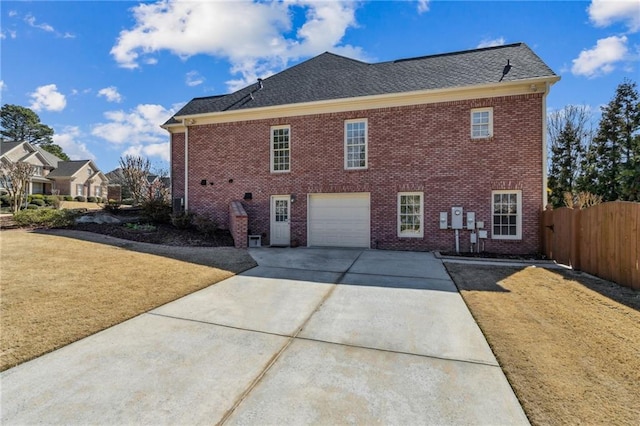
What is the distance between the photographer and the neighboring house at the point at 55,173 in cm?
3550

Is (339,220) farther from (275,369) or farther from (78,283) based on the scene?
(275,369)

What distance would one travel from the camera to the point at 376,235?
11.4m

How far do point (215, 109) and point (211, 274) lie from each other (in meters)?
9.45

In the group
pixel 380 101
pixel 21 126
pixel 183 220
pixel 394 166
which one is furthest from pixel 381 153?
pixel 21 126

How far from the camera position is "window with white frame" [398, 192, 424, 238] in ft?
36.3

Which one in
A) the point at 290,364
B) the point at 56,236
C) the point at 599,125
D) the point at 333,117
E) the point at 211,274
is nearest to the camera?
the point at 290,364

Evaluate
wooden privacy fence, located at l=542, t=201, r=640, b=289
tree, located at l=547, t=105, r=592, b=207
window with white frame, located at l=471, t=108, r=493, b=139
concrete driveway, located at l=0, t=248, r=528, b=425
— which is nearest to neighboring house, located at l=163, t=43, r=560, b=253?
window with white frame, located at l=471, t=108, r=493, b=139

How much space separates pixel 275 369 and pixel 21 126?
72215 millimetres

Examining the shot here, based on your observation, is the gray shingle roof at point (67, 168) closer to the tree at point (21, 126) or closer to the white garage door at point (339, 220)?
the tree at point (21, 126)

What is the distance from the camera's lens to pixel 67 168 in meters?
38.7

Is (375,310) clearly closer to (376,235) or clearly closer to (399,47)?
(376,235)

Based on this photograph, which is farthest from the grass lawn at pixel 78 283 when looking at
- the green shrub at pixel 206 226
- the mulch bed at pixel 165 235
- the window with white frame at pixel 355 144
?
the window with white frame at pixel 355 144

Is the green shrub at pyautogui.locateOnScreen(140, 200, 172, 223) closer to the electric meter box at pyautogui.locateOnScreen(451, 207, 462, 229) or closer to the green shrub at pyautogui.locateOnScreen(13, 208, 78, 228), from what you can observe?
the green shrub at pyautogui.locateOnScreen(13, 208, 78, 228)

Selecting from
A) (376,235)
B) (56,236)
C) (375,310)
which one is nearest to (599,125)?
(376,235)
